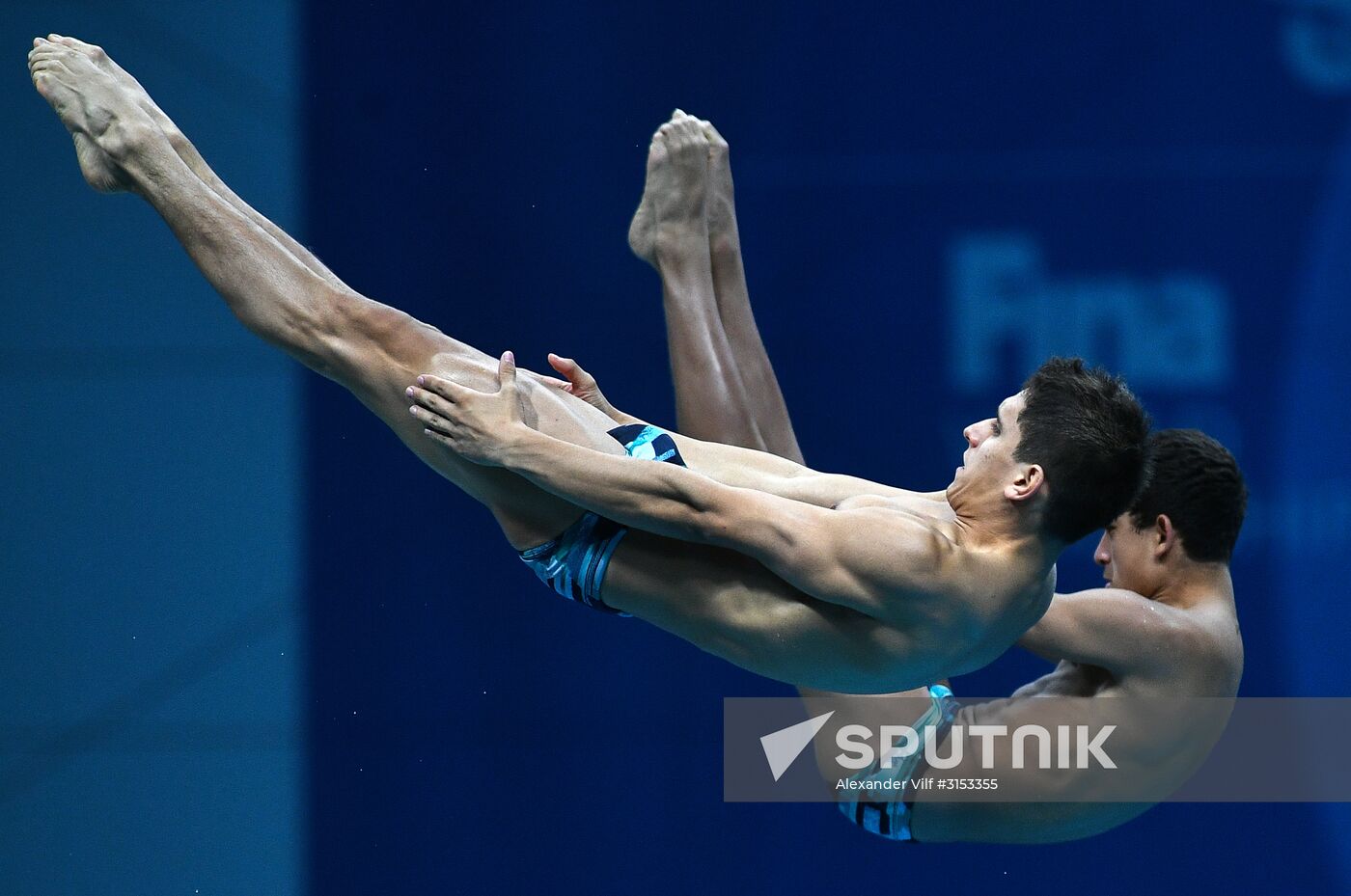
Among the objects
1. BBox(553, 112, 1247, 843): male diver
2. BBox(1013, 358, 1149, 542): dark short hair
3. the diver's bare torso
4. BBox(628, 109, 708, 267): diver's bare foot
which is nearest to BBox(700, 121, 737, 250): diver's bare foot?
BBox(628, 109, 708, 267): diver's bare foot

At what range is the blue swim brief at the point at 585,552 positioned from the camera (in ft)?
9.77

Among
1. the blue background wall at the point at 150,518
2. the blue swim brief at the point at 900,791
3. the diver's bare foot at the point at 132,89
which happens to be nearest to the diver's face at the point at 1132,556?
the blue swim brief at the point at 900,791

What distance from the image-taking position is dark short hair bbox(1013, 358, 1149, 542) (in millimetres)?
2869

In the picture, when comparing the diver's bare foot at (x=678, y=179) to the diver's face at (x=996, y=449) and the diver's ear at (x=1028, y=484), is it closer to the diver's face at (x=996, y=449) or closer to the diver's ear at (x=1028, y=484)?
the diver's face at (x=996, y=449)

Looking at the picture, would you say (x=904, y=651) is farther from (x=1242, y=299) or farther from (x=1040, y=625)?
(x=1242, y=299)

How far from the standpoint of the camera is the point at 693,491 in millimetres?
2760

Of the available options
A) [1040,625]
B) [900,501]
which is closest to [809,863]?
[1040,625]

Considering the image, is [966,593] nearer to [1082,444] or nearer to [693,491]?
[1082,444]

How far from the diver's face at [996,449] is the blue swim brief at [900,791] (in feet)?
3.05

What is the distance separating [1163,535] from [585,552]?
1435 mm

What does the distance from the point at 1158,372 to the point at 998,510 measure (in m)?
2.37

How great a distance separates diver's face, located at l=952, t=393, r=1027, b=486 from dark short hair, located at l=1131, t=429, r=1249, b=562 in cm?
63

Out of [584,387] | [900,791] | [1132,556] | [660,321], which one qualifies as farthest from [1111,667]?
[660,321]

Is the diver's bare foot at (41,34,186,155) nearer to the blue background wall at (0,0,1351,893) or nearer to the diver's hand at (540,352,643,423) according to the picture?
the diver's hand at (540,352,643,423)
